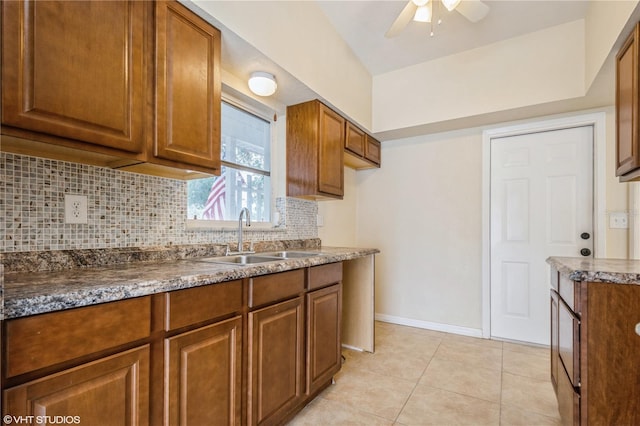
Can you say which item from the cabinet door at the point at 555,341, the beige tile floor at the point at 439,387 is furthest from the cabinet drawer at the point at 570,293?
the beige tile floor at the point at 439,387

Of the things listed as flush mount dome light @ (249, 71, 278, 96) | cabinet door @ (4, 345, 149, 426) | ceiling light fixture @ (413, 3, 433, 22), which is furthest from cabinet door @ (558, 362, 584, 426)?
flush mount dome light @ (249, 71, 278, 96)

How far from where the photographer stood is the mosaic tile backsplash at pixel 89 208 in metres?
1.14

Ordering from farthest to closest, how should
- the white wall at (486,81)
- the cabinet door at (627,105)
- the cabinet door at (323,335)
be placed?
1. the white wall at (486,81)
2. the cabinet door at (323,335)
3. the cabinet door at (627,105)

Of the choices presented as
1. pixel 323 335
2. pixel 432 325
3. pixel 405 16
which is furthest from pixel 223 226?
pixel 432 325

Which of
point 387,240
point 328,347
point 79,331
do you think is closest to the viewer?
point 79,331

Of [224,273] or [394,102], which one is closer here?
[224,273]

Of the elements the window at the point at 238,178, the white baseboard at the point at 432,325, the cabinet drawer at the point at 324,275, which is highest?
the window at the point at 238,178

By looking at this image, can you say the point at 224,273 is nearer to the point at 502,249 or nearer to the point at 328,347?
the point at 328,347

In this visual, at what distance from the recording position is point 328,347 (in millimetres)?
1965

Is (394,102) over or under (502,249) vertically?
over

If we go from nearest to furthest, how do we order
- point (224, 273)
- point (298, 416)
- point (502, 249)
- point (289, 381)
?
point (224, 273) → point (289, 381) → point (298, 416) → point (502, 249)

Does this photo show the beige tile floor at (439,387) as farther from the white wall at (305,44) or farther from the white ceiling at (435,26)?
the white ceiling at (435,26)

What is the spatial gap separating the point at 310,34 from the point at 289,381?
2.31m

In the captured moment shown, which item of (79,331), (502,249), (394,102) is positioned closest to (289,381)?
(79,331)
